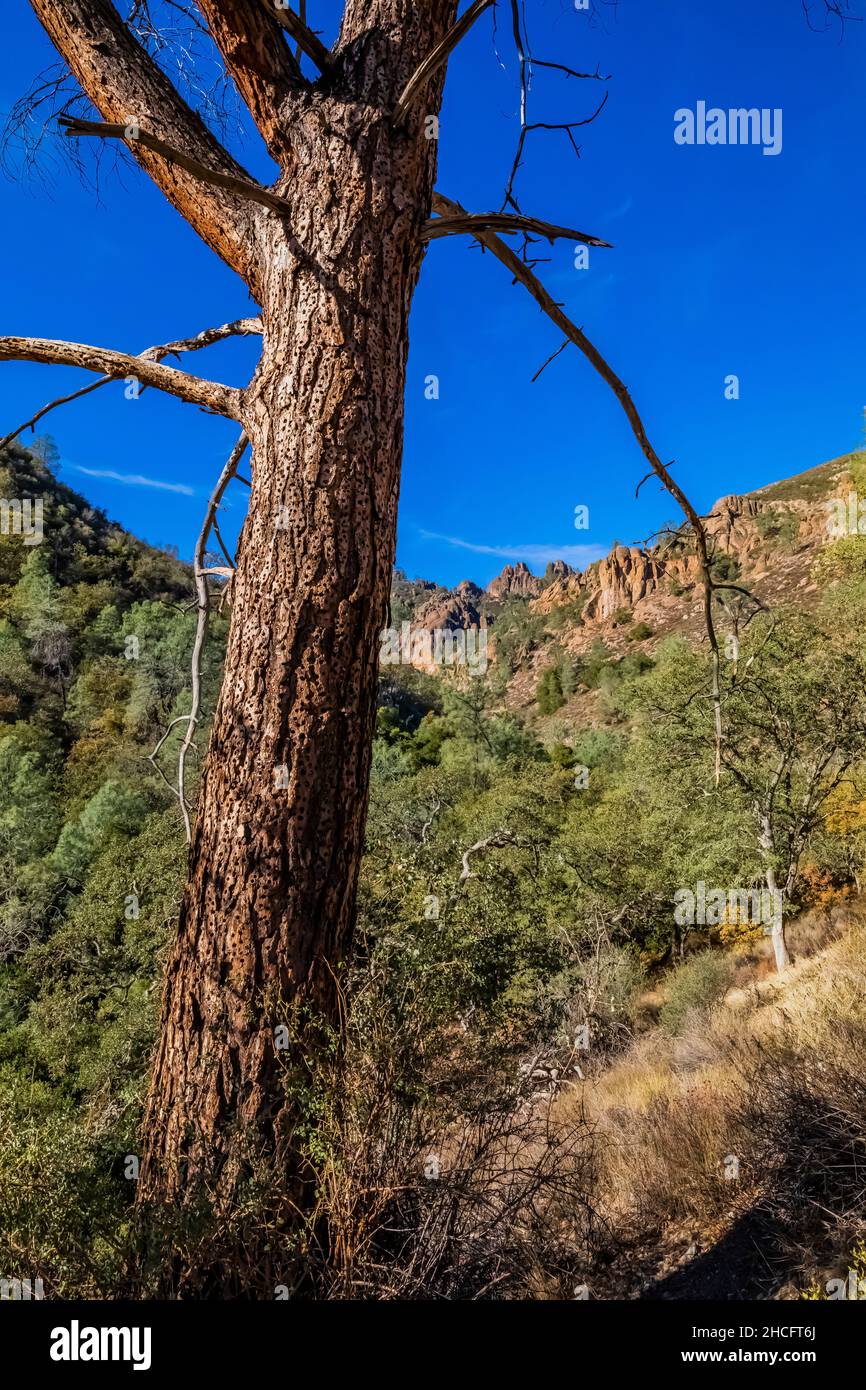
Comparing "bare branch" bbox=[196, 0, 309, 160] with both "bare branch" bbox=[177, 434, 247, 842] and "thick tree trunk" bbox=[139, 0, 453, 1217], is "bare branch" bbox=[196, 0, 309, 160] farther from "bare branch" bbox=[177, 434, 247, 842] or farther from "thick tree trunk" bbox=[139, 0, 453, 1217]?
"bare branch" bbox=[177, 434, 247, 842]

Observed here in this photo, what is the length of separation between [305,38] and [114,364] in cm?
105

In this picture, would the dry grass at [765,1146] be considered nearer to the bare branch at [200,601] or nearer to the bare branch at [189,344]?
the bare branch at [200,601]

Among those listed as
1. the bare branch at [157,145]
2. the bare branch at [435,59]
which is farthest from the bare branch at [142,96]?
the bare branch at [435,59]

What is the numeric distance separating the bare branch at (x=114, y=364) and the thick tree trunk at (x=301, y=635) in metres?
0.31

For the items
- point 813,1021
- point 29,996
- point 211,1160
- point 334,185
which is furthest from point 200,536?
point 29,996

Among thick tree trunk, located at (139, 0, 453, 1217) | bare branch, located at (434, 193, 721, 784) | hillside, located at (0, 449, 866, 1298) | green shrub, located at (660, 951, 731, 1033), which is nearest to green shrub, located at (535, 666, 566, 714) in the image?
hillside, located at (0, 449, 866, 1298)

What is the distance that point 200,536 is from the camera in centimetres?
238

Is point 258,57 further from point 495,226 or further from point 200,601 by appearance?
point 200,601

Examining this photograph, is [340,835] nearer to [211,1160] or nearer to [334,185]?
[211,1160]

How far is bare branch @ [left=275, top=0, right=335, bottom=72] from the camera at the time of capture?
1.82 metres

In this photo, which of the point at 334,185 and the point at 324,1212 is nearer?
the point at 324,1212

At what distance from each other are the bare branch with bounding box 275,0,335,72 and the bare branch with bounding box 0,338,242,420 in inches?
36.2

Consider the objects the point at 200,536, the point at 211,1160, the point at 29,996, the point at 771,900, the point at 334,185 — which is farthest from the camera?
the point at 29,996

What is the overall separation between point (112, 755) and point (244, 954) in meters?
31.2
